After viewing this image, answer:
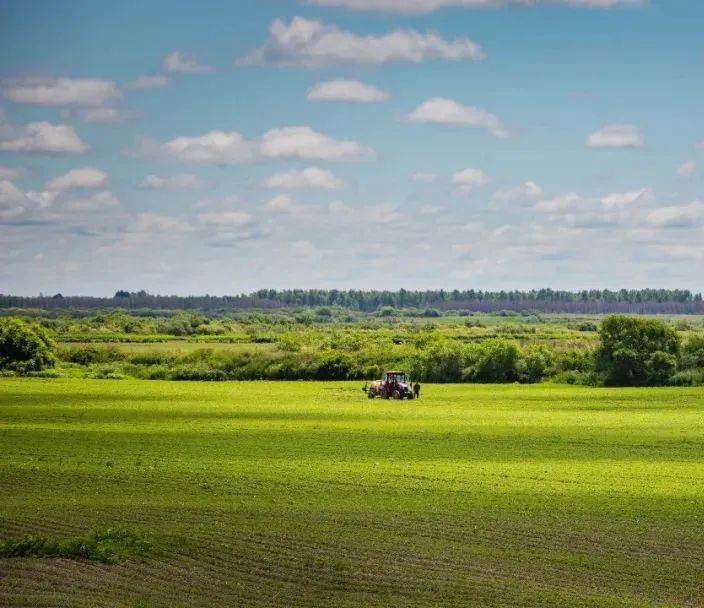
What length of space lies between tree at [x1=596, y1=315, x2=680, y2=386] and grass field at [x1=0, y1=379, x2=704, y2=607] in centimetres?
3557

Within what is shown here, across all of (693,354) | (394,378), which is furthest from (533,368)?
(394,378)

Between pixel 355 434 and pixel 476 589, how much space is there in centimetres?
2847

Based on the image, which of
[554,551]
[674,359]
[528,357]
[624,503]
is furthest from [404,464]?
[528,357]

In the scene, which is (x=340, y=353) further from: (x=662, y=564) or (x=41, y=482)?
(x=662, y=564)

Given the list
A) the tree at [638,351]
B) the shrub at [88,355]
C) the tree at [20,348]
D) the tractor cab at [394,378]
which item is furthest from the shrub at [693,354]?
the shrub at [88,355]

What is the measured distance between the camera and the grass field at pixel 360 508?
22188 millimetres

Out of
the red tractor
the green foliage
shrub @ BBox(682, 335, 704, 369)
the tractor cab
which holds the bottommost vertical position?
the green foliage

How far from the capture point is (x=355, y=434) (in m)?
50.3

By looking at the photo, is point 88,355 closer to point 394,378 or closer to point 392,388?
point 394,378

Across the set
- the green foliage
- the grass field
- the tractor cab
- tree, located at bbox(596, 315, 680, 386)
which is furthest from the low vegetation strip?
the green foliage

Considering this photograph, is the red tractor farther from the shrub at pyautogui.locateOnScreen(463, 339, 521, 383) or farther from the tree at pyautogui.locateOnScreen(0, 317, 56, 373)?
the tree at pyautogui.locateOnScreen(0, 317, 56, 373)

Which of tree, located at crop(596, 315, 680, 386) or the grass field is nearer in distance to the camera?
the grass field

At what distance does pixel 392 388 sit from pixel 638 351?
2413cm

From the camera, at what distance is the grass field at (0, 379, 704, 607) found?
22.2 metres
